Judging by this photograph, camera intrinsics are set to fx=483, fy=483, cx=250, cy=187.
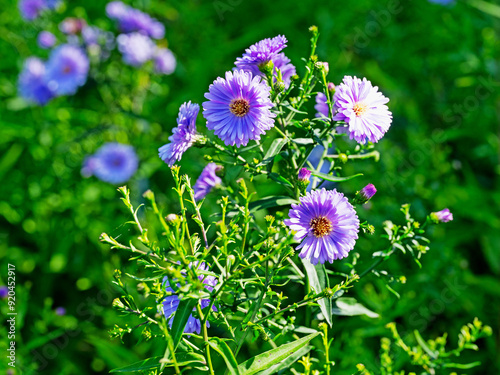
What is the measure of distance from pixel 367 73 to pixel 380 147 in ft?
2.56

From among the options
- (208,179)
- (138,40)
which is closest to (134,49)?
(138,40)

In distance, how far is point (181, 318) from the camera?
0.77m

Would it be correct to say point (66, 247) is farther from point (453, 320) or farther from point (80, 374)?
point (453, 320)

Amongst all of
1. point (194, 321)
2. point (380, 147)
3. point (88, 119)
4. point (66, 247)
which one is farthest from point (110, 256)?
point (194, 321)

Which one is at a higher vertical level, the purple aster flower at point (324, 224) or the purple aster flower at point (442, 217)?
the purple aster flower at point (324, 224)

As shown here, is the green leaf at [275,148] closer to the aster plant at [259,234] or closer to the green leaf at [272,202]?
the aster plant at [259,234]

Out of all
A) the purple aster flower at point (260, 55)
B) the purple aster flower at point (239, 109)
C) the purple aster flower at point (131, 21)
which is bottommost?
the purple aster flower at point (131, 21)

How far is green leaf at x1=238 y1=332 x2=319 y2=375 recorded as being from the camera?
0.82 meters

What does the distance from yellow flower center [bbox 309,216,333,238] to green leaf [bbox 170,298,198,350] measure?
9.6 inches

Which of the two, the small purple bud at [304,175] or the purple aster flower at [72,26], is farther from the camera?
the purple aster flower at [72,26]

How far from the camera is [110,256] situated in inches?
92.2

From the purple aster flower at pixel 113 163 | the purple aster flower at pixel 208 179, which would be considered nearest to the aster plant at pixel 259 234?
the purple aster flower at pixel 208 179

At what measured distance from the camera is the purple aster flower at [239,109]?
864 millimetres

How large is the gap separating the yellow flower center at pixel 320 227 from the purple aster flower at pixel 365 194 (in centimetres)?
14
